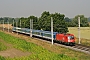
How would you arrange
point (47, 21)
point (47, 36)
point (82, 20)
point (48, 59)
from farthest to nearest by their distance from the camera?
point (82, 20), point (47, 21), point (47, 36), point (48, 59)

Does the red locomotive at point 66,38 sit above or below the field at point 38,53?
above

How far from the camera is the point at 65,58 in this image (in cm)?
2631

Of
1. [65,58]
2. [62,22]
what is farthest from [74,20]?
[65,58]

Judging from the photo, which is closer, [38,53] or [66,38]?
[38,53]

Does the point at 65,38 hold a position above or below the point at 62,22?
below

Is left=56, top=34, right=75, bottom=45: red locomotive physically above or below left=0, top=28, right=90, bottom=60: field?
above

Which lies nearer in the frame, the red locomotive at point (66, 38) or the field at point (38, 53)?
the field at point (38, 53)

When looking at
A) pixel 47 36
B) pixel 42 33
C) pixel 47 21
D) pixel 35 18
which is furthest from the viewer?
pixel 35 18

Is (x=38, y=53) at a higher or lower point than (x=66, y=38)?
lower

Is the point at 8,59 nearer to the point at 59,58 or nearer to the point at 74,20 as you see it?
the point at 59,58

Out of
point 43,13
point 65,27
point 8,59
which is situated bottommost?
point 8,59

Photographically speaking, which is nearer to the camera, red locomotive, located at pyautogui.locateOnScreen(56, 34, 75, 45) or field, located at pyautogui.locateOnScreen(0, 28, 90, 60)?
field, located at pyautogui.locateOnScreen(0, 28, 90, 60)

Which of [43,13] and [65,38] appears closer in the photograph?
[65,38]

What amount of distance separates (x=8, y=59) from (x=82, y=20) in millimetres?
101788
